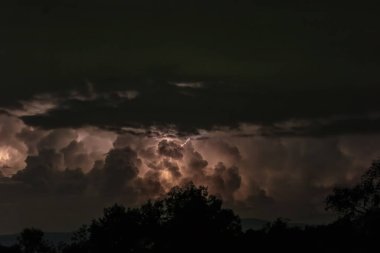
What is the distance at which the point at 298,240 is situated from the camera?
110500 millimetres

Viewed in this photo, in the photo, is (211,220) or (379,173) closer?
(379,173)

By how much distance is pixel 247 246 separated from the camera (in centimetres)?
11550

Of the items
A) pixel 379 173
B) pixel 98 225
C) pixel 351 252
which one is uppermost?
pixel 98 225

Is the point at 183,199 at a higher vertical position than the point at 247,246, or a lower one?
higher

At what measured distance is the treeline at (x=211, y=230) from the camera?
87500mm

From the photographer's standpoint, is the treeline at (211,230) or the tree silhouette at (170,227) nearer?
the treeline at (211,230)

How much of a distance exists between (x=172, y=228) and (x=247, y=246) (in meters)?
17.7

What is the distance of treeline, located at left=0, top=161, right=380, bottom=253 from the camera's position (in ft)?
287

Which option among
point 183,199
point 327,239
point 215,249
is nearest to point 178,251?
point 215,249

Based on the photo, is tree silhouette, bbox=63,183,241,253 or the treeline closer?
the treeline

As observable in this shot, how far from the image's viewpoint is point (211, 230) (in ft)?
412

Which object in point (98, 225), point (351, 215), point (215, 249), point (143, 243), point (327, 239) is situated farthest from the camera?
point (98, 225)

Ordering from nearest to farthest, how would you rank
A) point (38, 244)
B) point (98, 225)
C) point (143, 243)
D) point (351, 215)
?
point (351, 215)
point (143, 243)
point (98, 225)
point (38, 244)

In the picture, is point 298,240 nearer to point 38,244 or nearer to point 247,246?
point 247,246
